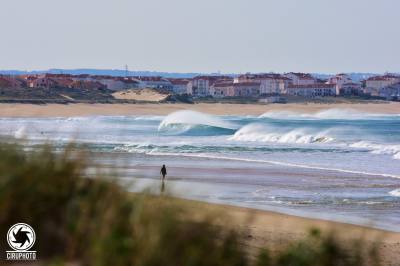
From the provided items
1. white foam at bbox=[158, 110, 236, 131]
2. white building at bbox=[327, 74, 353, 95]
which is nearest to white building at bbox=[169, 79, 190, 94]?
white building at bbox=[327, 74, 353, 95]

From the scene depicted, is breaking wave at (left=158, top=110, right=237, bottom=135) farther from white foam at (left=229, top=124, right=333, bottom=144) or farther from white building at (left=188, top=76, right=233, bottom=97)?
white building at (left=188, top=76, right=233, bottom=97)

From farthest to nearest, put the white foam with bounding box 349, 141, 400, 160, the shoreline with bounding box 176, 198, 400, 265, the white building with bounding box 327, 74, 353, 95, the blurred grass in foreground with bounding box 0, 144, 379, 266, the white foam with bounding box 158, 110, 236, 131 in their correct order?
the white building with bounding box 327, 74, 353, 95 < the white foam with bounding box 158, 110, 236, 131 < the white foam with bounding box 349, 141, 400, 160 < the shoreline with bounding box 176, 198, 400, 265 < the blurred grass in foreground with bounding box 0, 144, 379, 266

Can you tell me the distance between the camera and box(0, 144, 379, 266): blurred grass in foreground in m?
4.88

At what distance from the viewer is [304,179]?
22.5 meters

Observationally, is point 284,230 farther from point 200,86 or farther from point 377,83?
point 377,83

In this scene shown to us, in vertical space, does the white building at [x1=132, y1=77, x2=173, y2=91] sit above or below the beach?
below

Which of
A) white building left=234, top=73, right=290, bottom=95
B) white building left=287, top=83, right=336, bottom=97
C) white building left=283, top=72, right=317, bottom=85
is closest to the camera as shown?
white building left=287, top=83, right=336, bottom=97

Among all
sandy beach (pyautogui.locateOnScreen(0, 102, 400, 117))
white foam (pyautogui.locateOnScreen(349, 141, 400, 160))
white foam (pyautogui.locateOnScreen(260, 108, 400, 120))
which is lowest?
white foam (pyautogui.locateOnScreen(260, 108, 400, 120))

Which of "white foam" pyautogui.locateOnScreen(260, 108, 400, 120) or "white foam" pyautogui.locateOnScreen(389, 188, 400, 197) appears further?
"white foam" pyautogui.locateOnScreen(260, 108, 400, 120)

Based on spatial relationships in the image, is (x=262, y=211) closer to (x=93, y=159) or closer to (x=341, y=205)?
(x=341, y=205)

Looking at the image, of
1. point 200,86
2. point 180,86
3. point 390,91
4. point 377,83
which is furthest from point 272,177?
point 377,83

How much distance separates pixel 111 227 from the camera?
5238 millimetres

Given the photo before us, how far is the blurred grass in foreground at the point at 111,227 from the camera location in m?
4.88

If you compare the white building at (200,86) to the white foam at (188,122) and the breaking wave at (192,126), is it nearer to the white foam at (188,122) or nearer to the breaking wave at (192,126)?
the white foam at (188,122)
